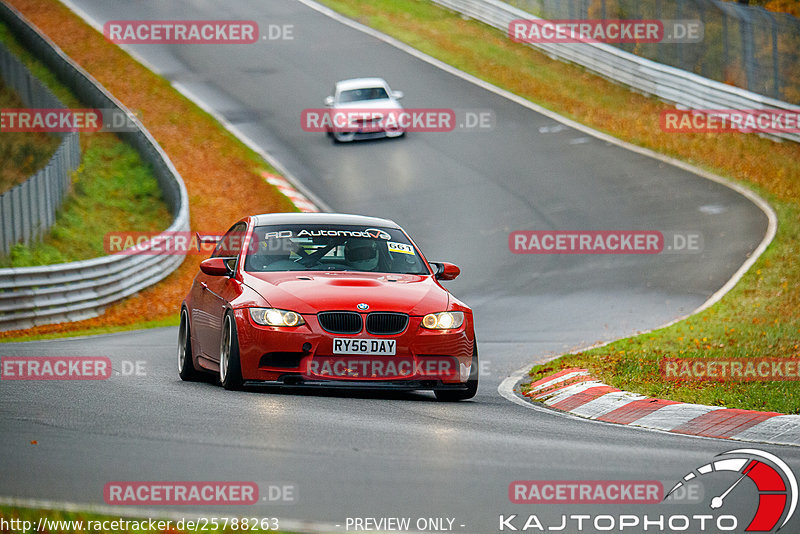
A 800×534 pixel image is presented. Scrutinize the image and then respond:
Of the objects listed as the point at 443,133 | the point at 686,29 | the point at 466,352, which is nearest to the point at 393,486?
the point at 466,352

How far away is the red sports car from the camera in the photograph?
9188mm

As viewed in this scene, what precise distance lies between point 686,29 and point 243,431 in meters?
29.5

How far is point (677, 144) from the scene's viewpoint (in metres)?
29.2

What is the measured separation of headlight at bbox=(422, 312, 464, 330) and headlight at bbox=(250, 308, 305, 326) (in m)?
0.99

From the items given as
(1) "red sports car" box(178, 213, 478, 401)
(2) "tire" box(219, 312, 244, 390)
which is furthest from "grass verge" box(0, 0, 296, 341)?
(2) "tire" box(219, 312, 244, 390)

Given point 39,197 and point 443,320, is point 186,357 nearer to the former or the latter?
point 443,320

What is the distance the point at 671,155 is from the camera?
28.3m

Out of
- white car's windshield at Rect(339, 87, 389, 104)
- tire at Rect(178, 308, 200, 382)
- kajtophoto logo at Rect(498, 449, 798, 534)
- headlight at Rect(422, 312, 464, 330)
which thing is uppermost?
white car's windshield at Rect(339, 87, 389, 104)

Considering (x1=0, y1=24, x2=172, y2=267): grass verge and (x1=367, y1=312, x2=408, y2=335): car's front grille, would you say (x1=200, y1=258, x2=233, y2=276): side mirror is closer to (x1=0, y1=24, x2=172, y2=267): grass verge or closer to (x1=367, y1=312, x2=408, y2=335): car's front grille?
(x1=367, y1=312, x2=408, y2=335): car's front grille

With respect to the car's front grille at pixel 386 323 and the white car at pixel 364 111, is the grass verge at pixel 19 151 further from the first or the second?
the car's front grille at pixel 386 323

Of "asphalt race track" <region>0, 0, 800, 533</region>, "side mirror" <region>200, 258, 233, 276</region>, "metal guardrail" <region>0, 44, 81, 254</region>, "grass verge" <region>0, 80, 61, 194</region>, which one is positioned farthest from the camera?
"grass verge" <region>0, 80, 61, 194</region>

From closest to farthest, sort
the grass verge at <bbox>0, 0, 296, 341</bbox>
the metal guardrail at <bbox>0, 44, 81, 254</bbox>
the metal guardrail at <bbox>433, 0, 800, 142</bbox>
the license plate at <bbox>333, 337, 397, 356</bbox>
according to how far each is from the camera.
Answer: the license plate at <bbox>333, 337, 397, 356</bbox> < the metal guardrail at <bbox>0, 44, 81, 254</bbox> < the grass verge at <bbox>0, 0, 296, 341</bbox> < the metal guardrail at <bbox>433, 0, 800, 142</bbox>

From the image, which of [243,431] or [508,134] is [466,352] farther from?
[508,134]

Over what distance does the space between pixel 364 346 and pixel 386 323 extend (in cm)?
26
